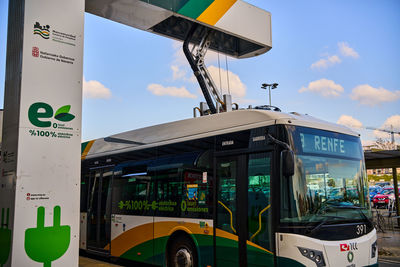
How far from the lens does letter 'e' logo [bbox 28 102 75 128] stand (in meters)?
4.87

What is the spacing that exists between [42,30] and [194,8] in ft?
15.1

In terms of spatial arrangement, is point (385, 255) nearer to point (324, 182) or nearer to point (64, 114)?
point (324, 182)

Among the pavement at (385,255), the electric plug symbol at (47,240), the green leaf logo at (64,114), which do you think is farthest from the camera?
the pavement at (385,255)

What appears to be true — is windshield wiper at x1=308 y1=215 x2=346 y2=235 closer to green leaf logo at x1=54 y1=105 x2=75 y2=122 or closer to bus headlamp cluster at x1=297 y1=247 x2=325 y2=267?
bus headlamp cluster at x1=297 y1=247 x2=325 y2=267

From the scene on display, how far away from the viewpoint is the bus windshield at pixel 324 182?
5.65 m

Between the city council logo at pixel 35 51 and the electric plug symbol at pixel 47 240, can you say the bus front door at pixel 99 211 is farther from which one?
the city council logo at pixel 35 51

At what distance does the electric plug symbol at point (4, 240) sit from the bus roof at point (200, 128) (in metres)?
3.70

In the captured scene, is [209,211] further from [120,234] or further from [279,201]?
[120,234]

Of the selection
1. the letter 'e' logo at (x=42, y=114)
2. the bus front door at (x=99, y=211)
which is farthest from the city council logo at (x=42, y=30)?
the bus front door at (x=99, y=211)

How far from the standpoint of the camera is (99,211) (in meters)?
10.1

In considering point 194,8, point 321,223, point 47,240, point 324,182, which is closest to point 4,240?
point 47,240

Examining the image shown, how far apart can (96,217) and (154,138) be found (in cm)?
308

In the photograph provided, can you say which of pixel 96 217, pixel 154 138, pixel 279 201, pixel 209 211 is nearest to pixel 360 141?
pixel 279 201

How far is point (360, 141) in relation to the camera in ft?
23.0
